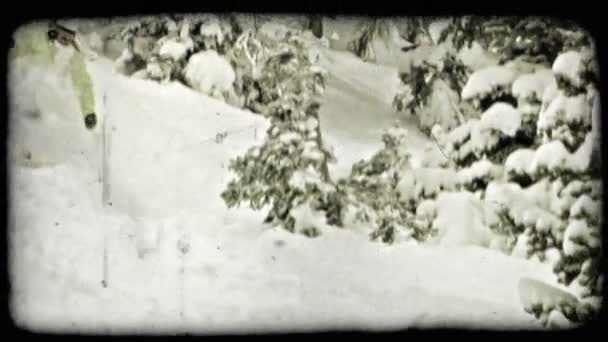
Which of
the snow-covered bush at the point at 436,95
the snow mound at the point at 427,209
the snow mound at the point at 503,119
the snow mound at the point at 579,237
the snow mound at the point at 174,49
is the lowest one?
the snow mound at the point at 579,237

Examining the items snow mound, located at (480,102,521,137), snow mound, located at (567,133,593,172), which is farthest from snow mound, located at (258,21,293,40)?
snow mound, located at (567,133,593,172)

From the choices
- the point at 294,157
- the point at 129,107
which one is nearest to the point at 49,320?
the point at 129,107

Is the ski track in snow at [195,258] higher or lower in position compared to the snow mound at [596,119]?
lower

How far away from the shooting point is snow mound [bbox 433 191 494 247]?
0.94 meters

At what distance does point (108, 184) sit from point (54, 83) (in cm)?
18

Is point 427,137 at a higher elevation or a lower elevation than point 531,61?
lower

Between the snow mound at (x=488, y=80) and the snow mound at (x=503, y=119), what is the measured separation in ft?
0.10

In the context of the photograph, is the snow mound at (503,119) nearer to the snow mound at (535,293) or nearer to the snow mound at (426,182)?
the snow mound at (426,182)

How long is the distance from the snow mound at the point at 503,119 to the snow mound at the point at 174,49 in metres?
0.48

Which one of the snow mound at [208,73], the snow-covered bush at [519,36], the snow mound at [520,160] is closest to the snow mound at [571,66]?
the snow-covered bush at [519,36]

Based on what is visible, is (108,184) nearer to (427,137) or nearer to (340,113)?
(340,113)

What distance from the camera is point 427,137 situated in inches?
37.3

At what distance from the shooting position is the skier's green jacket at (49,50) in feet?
3.09

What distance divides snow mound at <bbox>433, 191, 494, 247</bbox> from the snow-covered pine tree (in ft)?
0.53
